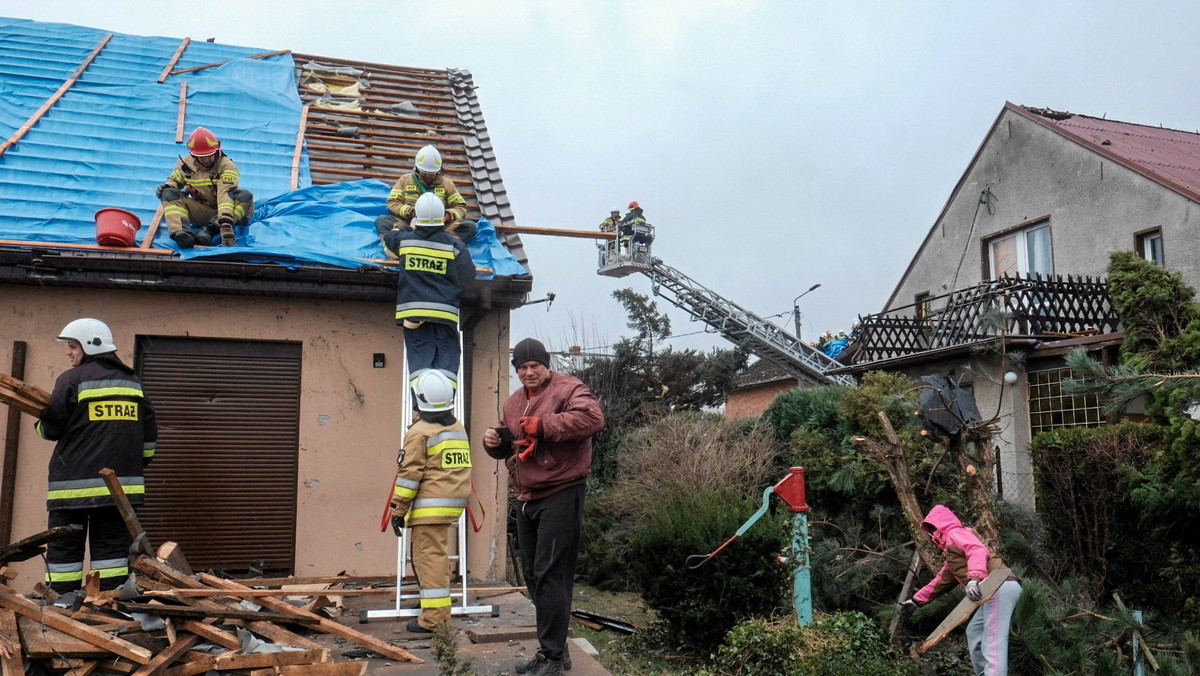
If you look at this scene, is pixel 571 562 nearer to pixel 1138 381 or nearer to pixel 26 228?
pixel 1138 381

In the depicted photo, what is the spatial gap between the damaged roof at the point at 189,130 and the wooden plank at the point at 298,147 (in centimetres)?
2

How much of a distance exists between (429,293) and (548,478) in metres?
2.45

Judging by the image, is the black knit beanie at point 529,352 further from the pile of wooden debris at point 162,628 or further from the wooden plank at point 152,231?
the wooden plank at point 152,231

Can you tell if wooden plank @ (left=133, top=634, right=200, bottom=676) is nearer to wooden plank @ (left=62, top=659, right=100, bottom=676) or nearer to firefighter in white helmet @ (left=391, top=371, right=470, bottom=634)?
wooden plank @ (left=62, top=659, right=100, bottom=676)

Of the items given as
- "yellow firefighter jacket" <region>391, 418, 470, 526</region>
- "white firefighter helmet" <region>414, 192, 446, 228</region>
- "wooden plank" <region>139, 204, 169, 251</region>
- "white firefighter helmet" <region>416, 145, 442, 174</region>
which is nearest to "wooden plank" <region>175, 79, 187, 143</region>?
"wooden plank" <region>139, 204, 169, 251</region>

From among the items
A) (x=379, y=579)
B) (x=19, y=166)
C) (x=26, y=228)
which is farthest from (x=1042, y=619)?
(x=19, y=166)

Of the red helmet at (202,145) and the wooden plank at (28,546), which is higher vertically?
the red helmet at (202,145)

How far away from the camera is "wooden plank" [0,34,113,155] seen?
8484 mm

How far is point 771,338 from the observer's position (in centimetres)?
2611

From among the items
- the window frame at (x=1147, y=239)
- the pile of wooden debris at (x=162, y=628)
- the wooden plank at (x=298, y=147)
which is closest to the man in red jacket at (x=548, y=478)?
the pile of wooden debris at (x=162, y=628)

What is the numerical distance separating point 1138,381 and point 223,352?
7163 millimetres

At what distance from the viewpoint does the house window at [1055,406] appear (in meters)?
12.0

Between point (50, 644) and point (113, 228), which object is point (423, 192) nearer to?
point (113, 228)

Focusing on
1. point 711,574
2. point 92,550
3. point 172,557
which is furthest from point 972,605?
point 92,550
